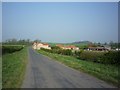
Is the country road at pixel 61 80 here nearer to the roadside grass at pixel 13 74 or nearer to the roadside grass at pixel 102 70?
the roadside grass at pixel 13 74

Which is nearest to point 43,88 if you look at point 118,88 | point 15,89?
point 15,89

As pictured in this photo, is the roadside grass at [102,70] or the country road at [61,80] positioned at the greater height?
the country road at [61,80]

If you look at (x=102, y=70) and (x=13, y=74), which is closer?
(x=13, y=74)

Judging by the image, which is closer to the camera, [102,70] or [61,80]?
[61,80]

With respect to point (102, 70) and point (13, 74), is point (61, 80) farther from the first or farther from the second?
point (102, 70)

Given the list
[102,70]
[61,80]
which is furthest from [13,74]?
[102,70]

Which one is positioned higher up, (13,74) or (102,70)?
(13,74)

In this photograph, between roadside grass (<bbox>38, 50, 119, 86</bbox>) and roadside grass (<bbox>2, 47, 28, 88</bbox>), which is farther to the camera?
roadside grass (<bbox>38, 50, 119, 86</bbox>)

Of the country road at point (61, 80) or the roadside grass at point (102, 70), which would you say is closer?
the country road at point (61, 80)

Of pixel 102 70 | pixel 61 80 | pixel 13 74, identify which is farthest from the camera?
pixel 102 70

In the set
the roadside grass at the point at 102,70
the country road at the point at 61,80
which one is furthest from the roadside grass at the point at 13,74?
the roadside grass at the point at 102,70

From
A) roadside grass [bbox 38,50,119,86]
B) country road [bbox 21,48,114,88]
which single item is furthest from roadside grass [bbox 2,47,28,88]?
roadside grass [bbox 38,50,119,86]

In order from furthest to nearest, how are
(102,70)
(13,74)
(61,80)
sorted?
(102,70), (13,74), (61,80)

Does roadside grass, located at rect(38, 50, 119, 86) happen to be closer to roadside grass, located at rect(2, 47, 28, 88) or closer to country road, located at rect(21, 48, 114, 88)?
country road, located at rect(21, 48, 114, 88)
